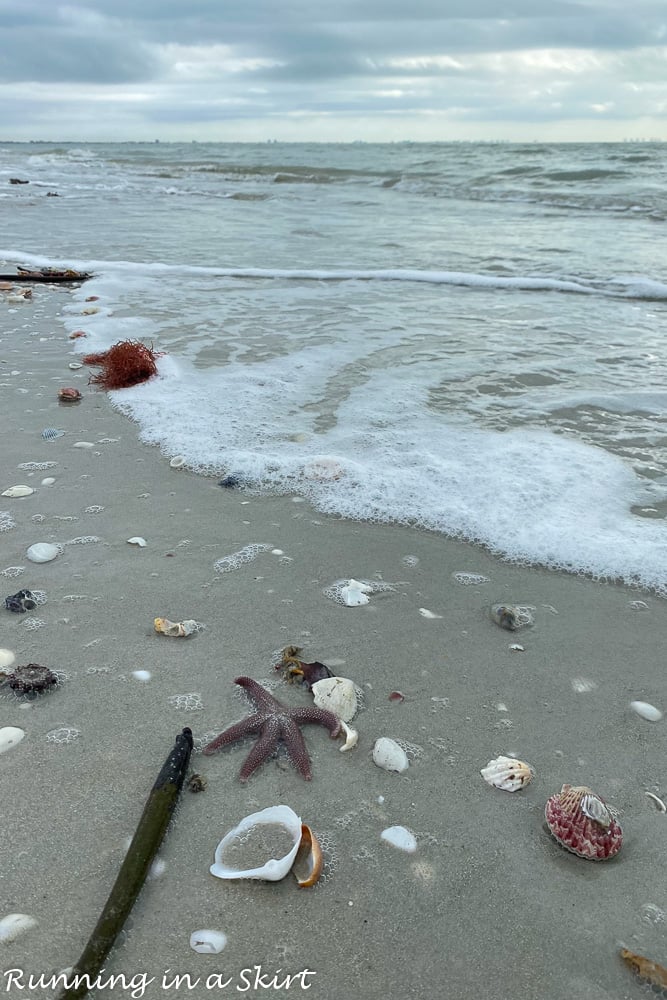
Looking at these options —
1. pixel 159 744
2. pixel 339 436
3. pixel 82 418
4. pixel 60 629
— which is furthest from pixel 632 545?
pixel 82 418

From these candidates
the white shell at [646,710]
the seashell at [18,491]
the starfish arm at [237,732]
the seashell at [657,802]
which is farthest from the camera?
the seashell at [18,491]

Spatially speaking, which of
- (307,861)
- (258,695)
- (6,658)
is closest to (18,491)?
(6,658)

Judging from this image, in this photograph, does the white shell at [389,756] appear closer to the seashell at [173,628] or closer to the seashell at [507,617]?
the seashell at [507,617]

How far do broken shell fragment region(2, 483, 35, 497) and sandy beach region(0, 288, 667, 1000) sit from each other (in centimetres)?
11

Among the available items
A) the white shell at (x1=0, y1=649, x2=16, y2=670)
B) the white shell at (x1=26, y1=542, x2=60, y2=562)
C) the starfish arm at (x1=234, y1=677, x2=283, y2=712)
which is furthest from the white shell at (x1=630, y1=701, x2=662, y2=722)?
the white shell at (x1=26, y1=542, x2=60, y2=562)

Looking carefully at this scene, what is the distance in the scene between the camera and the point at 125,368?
6340 millimetres

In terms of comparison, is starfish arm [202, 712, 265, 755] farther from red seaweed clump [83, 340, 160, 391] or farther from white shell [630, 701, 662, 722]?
red seaweed clump [83, 340, 160, 391]

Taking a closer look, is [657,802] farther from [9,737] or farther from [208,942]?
[9,737]

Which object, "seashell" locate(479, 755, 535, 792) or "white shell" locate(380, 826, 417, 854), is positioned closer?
"white shell" locate(380, 826, 417, 854)

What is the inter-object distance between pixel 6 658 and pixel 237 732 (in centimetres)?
114

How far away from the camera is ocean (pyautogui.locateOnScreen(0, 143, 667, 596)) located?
444cm

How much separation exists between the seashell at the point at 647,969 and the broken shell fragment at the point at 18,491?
385 centimetres

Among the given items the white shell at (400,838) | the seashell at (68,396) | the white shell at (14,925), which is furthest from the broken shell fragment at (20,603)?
the seashell at (68,396)

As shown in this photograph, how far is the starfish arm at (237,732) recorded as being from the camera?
254cm
